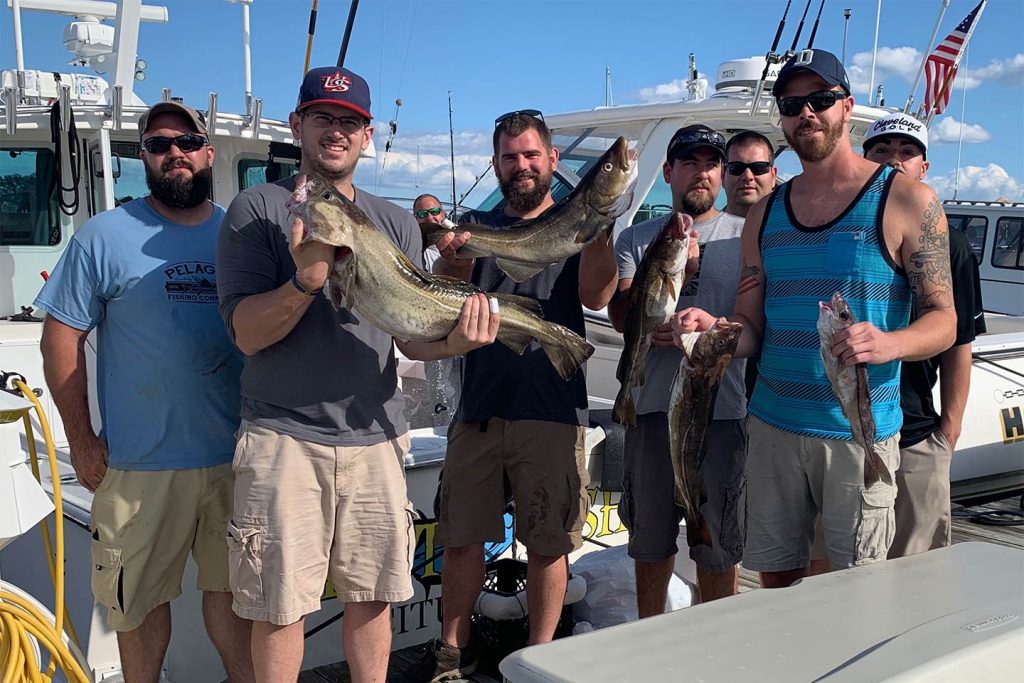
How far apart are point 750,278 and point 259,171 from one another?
641cm

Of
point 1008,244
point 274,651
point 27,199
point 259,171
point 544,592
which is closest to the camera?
point 274,651

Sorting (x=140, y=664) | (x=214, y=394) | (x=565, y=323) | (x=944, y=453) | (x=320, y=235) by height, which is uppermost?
(x=320, y=235)

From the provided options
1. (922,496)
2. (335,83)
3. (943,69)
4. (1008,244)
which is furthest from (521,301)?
(1008,244)

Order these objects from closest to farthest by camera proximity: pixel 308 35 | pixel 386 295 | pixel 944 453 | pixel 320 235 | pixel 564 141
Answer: pixel 320 235 < pixel 386 295 < pixel 944 453 < pixel 308 35 < pixel 564 141

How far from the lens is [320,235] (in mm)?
2641

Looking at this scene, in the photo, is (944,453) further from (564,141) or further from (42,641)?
(564,141)

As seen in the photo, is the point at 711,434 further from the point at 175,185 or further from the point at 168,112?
the point at 168,112

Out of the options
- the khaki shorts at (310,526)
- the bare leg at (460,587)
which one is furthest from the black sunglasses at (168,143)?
the bare leg at (460,587)

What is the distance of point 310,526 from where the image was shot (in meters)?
2.99

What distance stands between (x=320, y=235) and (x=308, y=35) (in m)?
5.96

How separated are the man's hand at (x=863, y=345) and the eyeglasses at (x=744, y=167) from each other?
1.82 metres

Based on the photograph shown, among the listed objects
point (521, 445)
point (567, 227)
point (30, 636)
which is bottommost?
point (30, 636)

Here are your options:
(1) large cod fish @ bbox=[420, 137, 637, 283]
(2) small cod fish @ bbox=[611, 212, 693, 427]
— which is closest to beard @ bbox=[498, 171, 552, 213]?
(1) large cod fish @ bbox=[420, 137, 637, 283]

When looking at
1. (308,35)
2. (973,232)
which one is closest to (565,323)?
(308,35)
